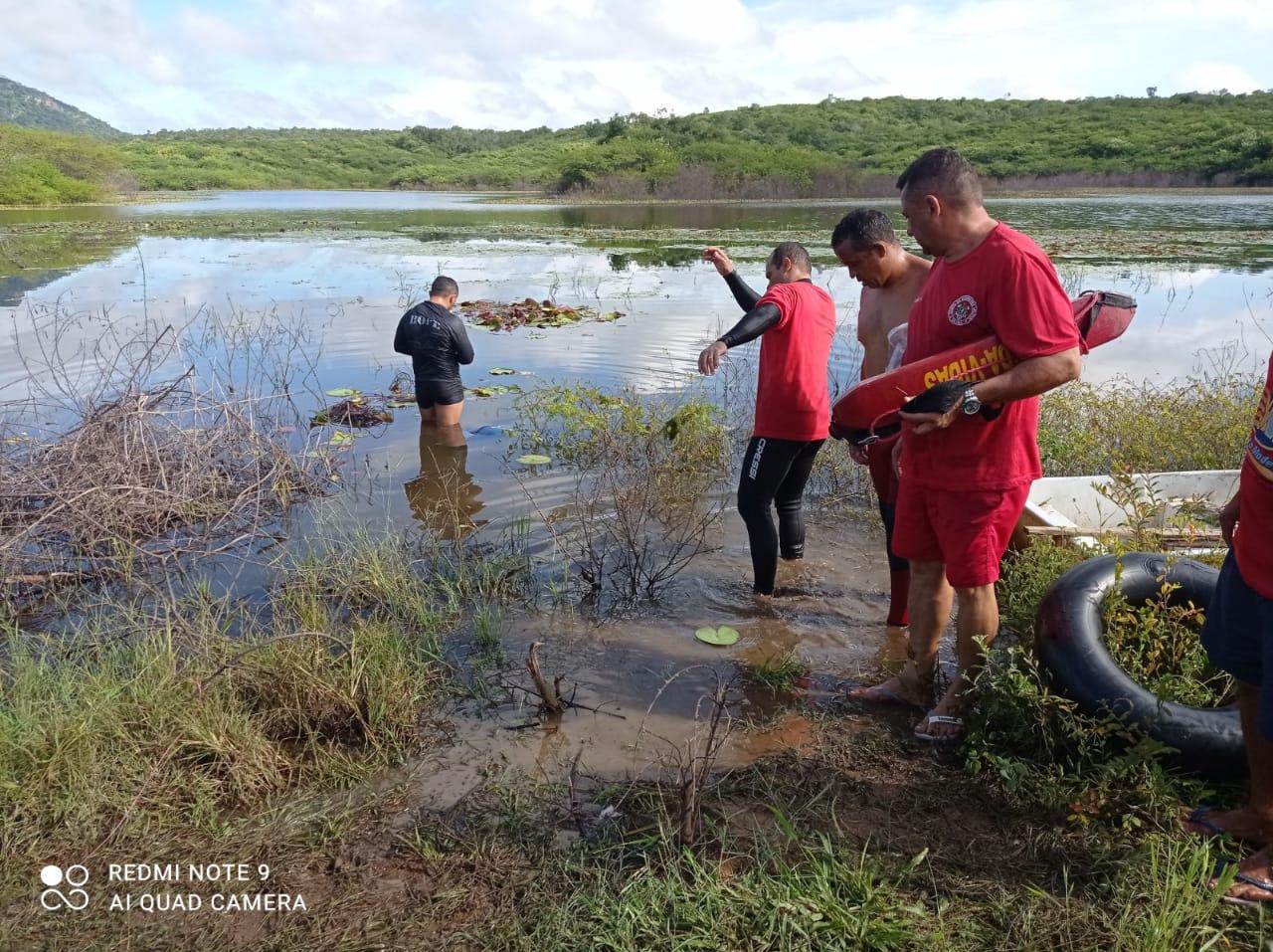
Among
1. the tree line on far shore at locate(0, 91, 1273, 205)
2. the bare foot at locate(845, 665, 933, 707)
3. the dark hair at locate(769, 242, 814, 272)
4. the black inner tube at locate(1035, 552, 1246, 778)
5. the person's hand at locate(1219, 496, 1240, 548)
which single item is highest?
the tree line on far shore at locate(0, 91, 1273, 205)

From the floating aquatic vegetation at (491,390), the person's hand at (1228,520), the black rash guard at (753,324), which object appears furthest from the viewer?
the floating aquatic vegetation at (491,390)

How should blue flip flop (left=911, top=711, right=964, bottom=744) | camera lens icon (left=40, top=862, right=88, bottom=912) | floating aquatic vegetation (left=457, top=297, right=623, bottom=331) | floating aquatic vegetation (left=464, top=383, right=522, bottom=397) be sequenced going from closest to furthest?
camera lens icon (left=40, top=862, right=88, bottom=912)
blue flip flop (left=911, top=711, right=964, bottom=744)
floating aquatic vegetation (left=464, top=383, right=522, bottom=397)
floating aquatic vegetation (left=457, top=297, right=623, bottom=331)

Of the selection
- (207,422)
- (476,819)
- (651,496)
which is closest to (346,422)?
(207,422)

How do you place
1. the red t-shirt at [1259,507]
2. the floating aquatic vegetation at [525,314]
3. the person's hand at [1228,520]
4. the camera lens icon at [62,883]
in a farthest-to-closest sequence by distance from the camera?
1. the floating aquatic vegetation at [525,314]
2. the person's hand at [1228,520]
3. the camera lens icon at [62,883]
4. the red t-shirt at [1259,507]

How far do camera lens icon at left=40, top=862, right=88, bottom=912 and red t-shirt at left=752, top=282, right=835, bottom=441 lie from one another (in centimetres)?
Answer: 320

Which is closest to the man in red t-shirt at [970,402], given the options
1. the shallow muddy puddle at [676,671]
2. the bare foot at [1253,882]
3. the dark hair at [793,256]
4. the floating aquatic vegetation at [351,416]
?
the shallow muddy puddle at [676,671]

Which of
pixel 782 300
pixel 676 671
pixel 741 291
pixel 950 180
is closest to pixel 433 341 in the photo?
pixel 741 291

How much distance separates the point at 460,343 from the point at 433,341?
0.83 ft

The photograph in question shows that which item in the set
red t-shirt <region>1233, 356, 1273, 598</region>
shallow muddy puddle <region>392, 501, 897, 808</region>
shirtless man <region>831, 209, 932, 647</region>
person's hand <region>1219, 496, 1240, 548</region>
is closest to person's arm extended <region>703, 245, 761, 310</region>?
shirtless man <region>831, 209, 932, 647</region>

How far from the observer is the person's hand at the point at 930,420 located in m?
2.59

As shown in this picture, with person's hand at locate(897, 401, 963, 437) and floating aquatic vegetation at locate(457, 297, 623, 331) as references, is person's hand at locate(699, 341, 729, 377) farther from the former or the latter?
floating aquatic vegetation at locate(457, 297, 623, 331)

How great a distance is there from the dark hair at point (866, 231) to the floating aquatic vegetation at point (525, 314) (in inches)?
351

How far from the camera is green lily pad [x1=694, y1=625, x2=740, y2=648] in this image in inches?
157

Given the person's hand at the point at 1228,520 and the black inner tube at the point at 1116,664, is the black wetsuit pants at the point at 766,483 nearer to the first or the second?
the black inner tube at the point at 1116,664
